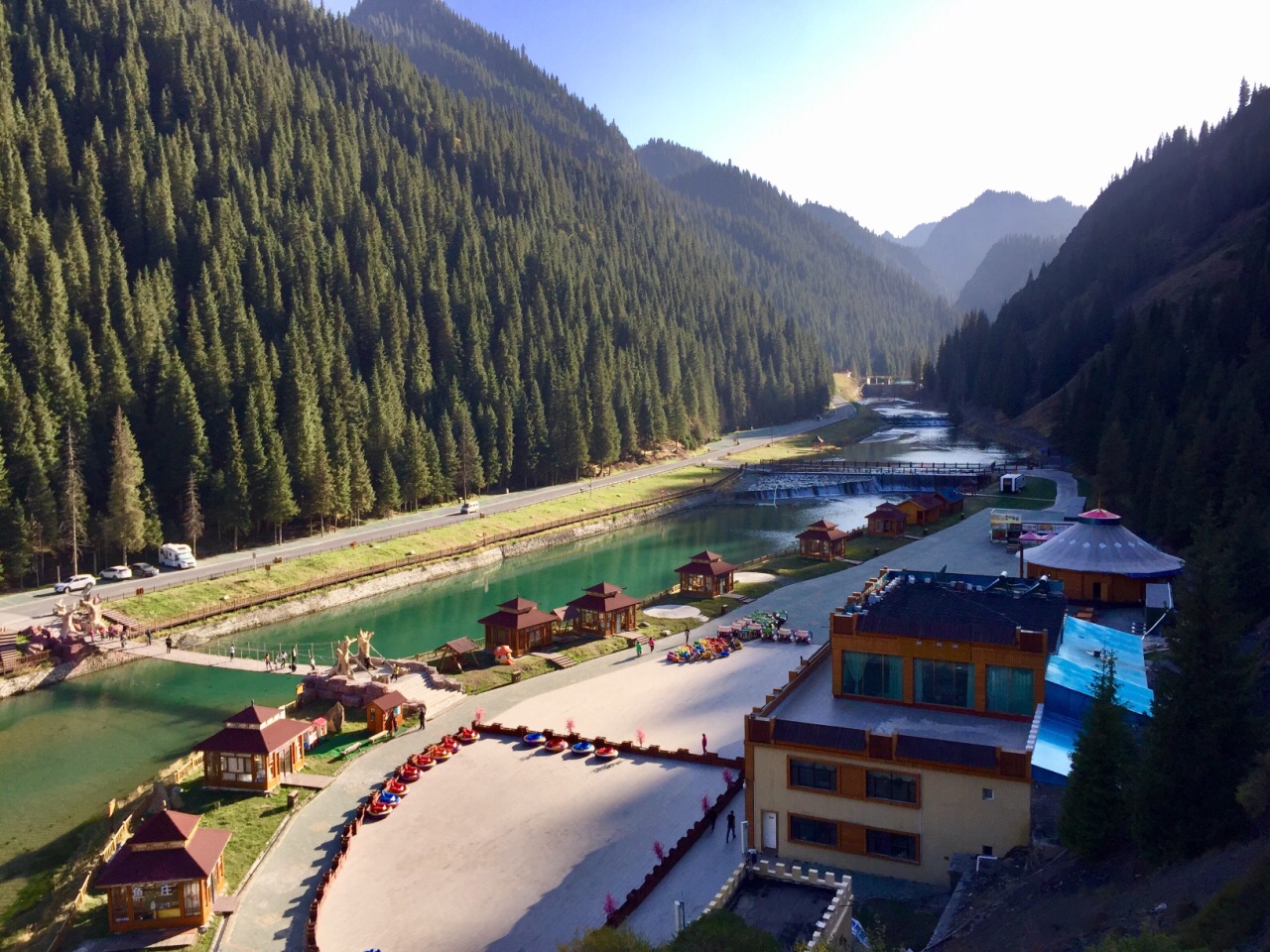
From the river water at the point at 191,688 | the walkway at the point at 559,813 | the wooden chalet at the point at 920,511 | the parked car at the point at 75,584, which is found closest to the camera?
the walkway at the point at 559,813

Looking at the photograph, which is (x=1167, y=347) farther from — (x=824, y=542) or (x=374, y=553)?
(x=374, y=553)

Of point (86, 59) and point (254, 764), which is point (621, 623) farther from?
point (86, 59)

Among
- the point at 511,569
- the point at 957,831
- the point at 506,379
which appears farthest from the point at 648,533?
the point at 957,831

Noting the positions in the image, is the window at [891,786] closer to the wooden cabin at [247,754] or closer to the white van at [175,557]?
the wooden cabin at [247,754]

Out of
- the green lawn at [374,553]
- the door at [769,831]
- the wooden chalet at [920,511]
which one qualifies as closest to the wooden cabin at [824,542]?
the wooden chalet at [920,511]

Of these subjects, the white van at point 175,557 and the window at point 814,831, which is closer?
the window at point 814,831

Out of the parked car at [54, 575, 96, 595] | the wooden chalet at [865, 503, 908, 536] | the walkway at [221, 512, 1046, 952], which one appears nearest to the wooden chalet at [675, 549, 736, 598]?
the walkway at [221, 512, 1046, 952]

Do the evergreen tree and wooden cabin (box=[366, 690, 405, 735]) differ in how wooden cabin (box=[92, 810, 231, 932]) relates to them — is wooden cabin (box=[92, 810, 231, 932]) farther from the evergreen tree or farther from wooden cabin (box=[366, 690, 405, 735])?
the evergreen tree
